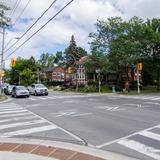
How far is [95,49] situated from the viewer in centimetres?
5800

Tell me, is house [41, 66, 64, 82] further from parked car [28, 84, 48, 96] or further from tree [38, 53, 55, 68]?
parked car [28, 84, 48, 96]

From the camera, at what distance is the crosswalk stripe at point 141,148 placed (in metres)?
8.59

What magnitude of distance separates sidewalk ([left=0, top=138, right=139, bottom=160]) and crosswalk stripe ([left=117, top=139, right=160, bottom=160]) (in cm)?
76

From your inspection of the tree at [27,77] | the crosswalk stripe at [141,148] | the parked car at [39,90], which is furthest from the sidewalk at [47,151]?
the tree at [27,77]

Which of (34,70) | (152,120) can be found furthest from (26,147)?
(34,70)

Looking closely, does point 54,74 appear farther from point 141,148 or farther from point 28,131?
point 141,148

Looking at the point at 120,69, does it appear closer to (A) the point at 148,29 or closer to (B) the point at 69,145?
(A) the point at 148,29

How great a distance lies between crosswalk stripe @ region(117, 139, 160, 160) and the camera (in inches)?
338

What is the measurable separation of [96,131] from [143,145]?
2900 mm

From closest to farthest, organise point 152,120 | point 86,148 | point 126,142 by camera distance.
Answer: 1. point 86,148
2. point 126,142
3. point 152,120

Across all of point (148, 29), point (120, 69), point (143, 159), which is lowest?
point (143, 159)

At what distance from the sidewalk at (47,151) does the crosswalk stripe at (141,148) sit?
0.76 m

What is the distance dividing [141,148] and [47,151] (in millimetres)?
2563

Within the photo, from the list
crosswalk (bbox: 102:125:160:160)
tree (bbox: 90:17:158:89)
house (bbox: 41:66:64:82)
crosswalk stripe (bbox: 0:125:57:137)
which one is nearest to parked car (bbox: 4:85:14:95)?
tree (bbox: 90:17:158:89)
